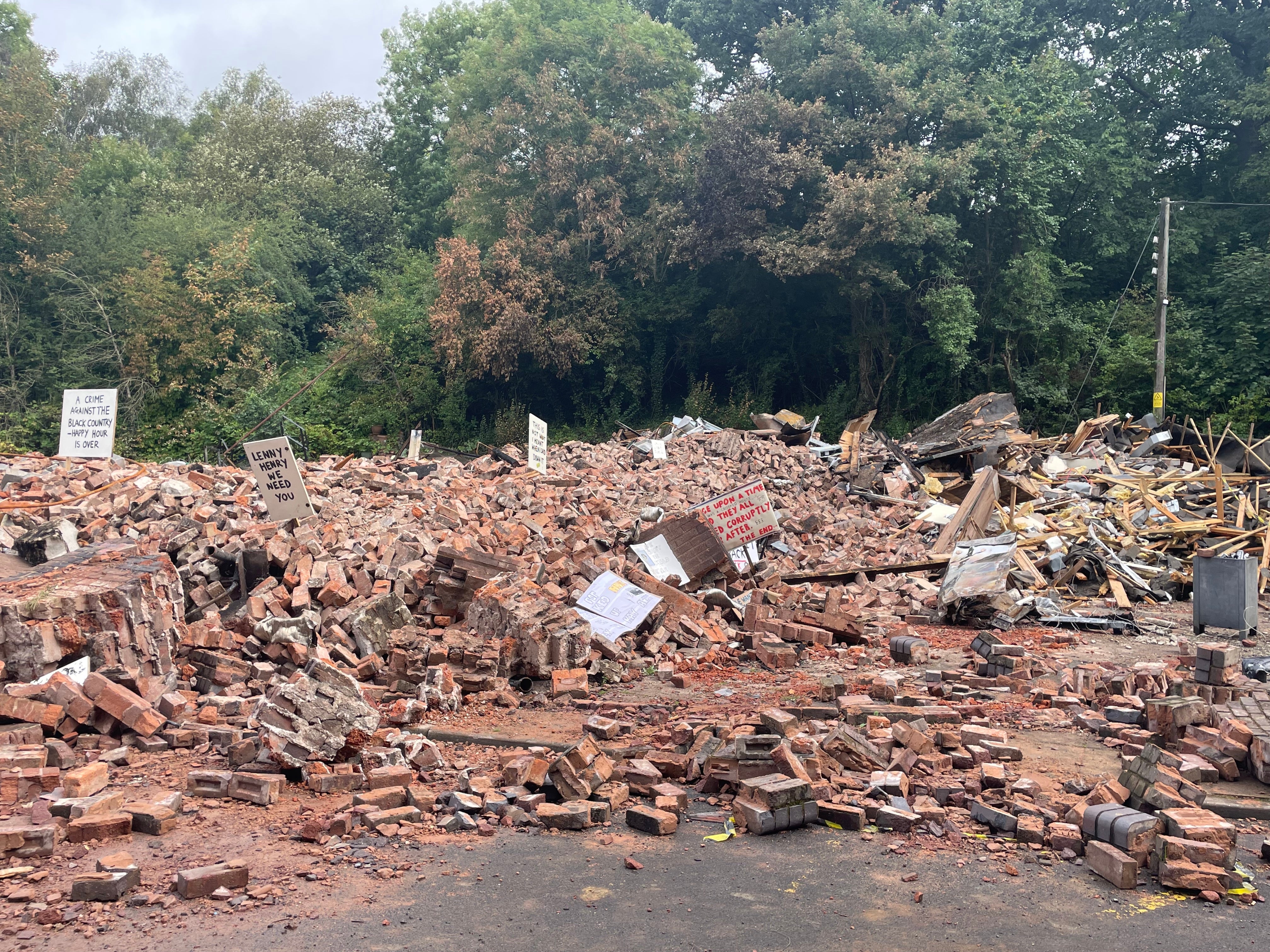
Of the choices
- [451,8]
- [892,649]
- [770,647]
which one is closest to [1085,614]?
[892,649]

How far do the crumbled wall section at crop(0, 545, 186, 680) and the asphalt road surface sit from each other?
9.15 feet

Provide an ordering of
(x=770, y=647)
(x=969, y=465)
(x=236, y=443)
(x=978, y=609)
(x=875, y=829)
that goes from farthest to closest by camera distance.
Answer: (x=236, y=443)
(x=969, y=465)
(x=978, y=609)
(x=770, y=647)
(x=875, y=829)

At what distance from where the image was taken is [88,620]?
575 centimetres

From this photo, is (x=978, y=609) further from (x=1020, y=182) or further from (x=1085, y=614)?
(x=1020, y=182)

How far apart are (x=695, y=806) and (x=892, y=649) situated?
3.86 metres

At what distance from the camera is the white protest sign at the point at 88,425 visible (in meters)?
12.4

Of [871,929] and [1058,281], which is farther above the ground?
[1058,281]

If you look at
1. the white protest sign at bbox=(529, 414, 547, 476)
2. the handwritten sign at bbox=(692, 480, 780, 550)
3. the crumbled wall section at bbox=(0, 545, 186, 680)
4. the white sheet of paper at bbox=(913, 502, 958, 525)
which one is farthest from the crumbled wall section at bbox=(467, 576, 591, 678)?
the white sheet of paper at bbox=(913, 502, 958, 525)

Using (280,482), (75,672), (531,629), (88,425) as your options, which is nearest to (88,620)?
(75,672)

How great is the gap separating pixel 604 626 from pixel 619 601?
339 mm

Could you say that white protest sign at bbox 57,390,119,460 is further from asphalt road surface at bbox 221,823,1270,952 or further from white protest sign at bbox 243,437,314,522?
asphalt road surface at bbox 221,823,1270,952

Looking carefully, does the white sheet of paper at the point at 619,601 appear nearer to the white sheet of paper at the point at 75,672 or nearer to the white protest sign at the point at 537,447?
the white sheet of paper at the point at 75,672

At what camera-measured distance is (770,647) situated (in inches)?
316

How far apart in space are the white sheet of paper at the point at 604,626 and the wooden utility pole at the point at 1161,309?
1624 centimetres
